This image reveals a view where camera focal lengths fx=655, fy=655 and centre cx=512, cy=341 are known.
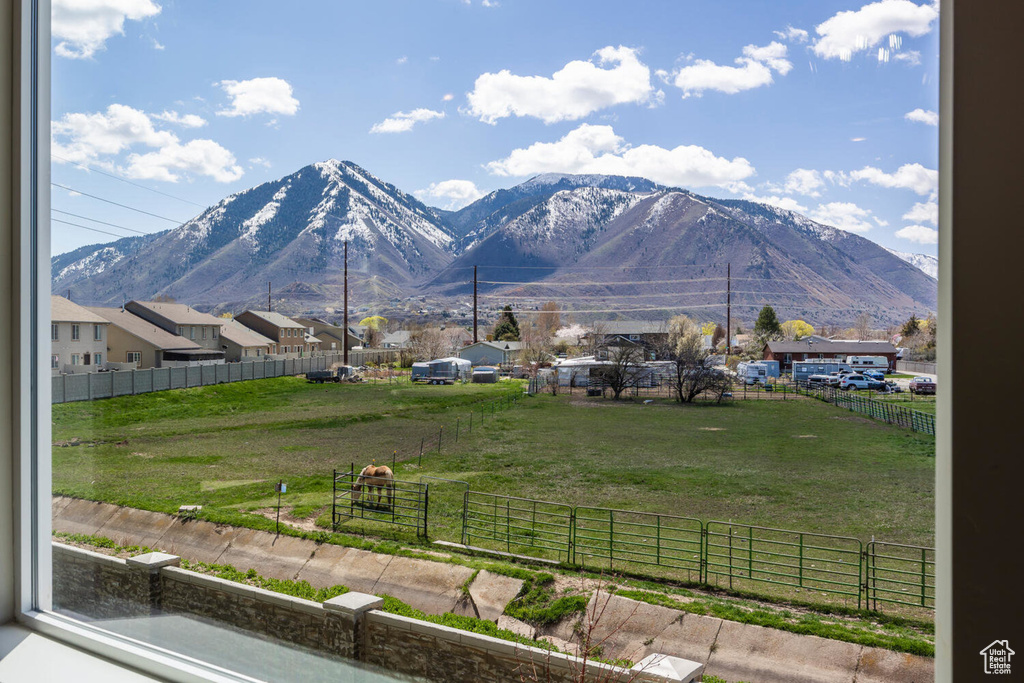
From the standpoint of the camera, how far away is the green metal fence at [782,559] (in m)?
1.79

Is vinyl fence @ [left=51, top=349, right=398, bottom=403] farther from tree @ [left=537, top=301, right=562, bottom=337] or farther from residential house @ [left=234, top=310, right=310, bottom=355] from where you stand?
tree @ [left=537, top=301, right=562, bottom=337]

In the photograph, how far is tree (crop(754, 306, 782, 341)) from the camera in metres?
1.94

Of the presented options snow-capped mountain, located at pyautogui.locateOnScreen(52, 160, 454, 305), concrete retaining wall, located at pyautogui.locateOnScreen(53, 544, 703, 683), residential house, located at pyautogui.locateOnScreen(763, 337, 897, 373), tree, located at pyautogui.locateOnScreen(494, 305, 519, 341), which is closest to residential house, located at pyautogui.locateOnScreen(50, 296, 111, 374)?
snow-capped mountain, located at pyautogui.locateOnScreen(52, 160, 454, 305)

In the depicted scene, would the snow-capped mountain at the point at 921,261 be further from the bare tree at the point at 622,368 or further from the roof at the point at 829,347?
the bare tree at the point at 622,368

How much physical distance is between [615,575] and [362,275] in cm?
151

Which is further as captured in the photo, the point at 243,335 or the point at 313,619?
the point at 243,335

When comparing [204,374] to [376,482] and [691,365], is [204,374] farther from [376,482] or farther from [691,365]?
[691,365]

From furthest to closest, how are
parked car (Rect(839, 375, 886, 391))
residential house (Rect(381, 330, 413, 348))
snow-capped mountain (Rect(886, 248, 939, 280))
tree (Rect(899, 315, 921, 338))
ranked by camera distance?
residential house (Rect(381, 330, 413, 348)), parked car (Rect(839, 375, 886, 391)), tree (Rect(899, 315, 921, 338)), snow-capped mountain (Rect(886, 248, 939, 280))

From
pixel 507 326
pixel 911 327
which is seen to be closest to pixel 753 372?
pixel 911 327

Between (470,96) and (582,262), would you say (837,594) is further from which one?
(470,96)

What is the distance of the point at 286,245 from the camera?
107 inches

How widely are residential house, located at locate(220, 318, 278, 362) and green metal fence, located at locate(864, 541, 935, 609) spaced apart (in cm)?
222

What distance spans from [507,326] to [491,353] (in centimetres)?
13

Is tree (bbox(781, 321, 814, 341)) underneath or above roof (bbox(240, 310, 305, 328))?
underneath
